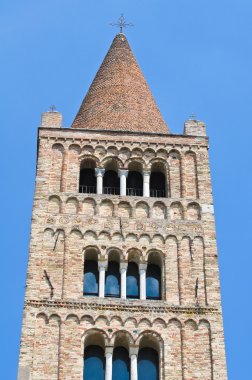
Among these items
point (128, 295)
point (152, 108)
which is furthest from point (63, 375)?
point (152, 108)

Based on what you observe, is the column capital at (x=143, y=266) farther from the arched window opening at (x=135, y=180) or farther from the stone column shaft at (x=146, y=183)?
the arched window opening at (x=135, y=180)

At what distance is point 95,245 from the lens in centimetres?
2788

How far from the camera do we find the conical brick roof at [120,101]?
31.8 m

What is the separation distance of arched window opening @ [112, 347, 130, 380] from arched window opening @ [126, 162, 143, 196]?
207 inches

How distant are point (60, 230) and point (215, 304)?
4.45 meters

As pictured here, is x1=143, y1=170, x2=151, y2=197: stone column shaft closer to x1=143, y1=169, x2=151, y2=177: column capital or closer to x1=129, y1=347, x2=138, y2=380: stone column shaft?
x1=143, y1=169, x2=151, y2=177: column capital

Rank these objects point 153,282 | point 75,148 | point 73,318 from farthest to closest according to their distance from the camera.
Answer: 1. point 75,148
2. point 153,282
3. point 73,318

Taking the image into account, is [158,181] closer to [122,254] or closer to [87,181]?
[87,181]

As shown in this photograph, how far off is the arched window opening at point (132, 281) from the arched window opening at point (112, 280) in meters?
0.25

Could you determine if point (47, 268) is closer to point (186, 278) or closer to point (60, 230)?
point (60, 230)

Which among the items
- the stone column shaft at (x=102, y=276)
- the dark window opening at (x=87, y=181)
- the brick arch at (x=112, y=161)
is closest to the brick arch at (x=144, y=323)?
the stone column shaft at (x=102, y=276)

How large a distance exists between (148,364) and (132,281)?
8.20 feet

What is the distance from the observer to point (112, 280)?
2772cm

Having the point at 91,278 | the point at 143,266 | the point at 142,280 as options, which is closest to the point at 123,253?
the point at 143,266
